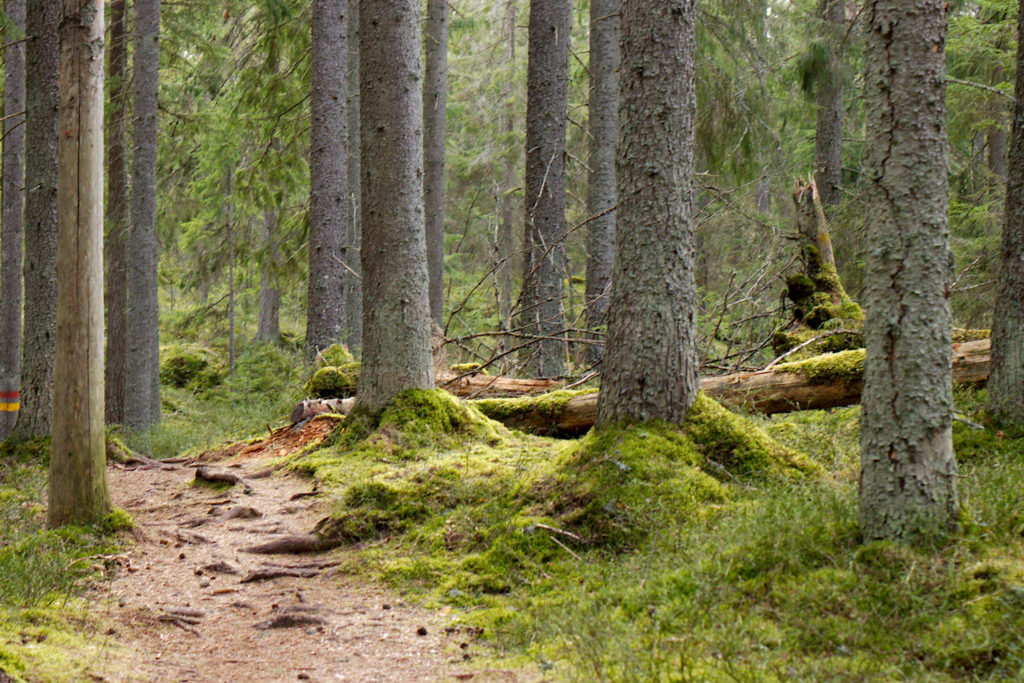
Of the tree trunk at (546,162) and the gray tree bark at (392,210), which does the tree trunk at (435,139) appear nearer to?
the tree trunk at (546,162)

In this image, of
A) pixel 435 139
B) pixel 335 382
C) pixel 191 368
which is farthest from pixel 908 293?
pixel 191 368

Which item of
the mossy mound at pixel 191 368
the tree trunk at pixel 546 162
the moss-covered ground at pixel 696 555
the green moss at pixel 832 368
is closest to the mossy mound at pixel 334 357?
the tree trunk at pixel 546 162

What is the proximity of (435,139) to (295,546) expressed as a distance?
11663 millimetres

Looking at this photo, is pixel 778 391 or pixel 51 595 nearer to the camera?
pixel 51 595

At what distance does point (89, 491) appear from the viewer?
18.5ft

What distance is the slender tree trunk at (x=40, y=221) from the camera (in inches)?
347

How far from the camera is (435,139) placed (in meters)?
16.0

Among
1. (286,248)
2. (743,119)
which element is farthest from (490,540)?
(286,248)

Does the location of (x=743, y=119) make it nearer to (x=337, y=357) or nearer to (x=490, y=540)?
(x=337, y=357)

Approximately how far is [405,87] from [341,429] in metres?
3.42

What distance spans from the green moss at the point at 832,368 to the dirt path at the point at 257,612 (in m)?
4.21

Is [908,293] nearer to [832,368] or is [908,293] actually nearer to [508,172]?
[832,368]

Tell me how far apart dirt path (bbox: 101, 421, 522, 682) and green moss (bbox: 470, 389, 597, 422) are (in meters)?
2.18

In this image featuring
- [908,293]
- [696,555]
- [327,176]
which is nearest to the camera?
[908,293]
